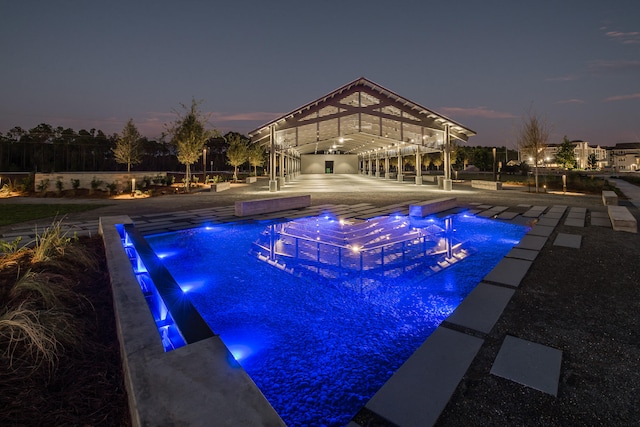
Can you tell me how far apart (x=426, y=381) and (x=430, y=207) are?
9.54m

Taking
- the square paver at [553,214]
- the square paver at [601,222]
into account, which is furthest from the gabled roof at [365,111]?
the square paver at [601,222]

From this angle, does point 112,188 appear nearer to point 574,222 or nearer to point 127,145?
point 127,145

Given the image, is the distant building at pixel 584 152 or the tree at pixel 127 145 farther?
the distant building at pixel 584 152

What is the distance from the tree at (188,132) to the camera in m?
19.6

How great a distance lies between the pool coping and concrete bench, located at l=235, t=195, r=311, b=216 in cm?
743

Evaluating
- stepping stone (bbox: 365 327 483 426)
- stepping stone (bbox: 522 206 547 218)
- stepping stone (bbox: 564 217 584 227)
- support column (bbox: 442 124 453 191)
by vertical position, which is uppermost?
support column (bbox: 442 124 453 191)

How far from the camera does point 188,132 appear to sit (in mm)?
19703

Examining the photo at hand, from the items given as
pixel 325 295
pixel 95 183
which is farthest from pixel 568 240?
pixel 95 183

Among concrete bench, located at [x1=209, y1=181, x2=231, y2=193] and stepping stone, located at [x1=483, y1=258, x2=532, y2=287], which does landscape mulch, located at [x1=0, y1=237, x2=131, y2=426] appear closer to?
stepping stone, located at [x1=483, y1=258, x2=532, y2=287]

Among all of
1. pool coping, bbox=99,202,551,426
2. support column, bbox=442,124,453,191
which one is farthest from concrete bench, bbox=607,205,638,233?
support column, bbox=442,124,453,191

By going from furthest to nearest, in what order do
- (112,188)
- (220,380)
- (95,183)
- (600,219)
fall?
1. (95,183)
2. (112,188)
3. (600,219)
4. (220,380)

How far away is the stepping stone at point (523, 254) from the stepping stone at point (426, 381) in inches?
133

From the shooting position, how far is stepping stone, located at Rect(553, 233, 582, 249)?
6.23m

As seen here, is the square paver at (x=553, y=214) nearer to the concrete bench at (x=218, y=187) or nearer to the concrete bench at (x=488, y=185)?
the concrete bench at (x=488, y=185)
